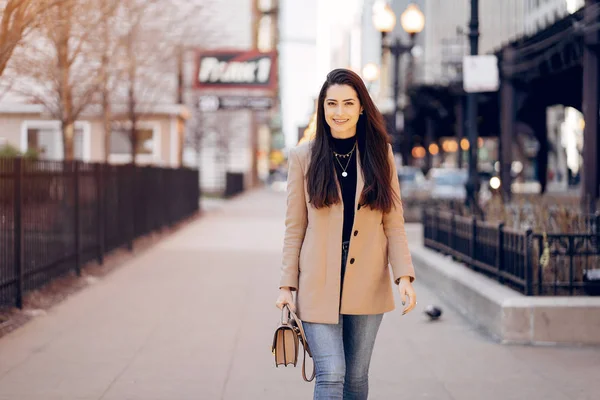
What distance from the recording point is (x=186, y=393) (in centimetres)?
721

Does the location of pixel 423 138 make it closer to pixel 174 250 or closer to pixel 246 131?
pixel 246 131

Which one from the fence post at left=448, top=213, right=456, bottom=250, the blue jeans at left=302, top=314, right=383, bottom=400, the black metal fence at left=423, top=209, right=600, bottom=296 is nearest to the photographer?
the blue jeans at left=302, top=314, right=383, bottom=400

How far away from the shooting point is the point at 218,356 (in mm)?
8648

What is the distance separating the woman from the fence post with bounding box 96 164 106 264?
37.1 ft

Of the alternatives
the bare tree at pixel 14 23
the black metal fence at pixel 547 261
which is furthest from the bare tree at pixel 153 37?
the black metal fence at pixel 547 261

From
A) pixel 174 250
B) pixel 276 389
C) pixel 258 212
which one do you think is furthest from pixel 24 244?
pixel 258 212

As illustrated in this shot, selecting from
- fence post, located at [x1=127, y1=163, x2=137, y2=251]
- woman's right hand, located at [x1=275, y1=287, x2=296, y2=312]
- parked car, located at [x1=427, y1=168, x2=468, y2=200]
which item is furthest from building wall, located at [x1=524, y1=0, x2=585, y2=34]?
woman's right hand, located at [x1=275, y1=287, x2=296, y2=312]

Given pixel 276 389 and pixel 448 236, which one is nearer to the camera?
pixel 276 389

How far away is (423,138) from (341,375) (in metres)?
69.6

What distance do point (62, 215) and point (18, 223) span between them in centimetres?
265

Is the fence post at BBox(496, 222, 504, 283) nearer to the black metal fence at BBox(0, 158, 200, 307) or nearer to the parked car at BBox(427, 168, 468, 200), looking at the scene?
the black metal fence at BBox(0, 158, 200, 307)

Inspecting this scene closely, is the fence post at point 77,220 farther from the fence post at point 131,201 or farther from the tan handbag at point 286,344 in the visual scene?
the tan handbag at point 286,344

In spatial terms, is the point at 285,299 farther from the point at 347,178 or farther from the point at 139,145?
the point at 139,145

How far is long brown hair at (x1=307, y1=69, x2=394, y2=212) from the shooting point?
4.81 meters
